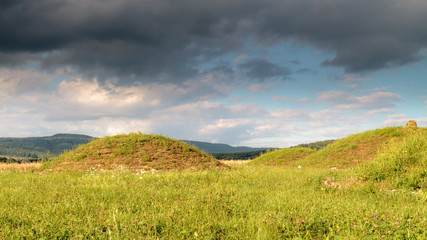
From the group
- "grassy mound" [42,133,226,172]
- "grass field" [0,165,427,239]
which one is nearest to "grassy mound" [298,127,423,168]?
"grassy mound" [42,133,226,172]

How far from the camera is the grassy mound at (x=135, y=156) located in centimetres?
1788

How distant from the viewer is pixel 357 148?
83.6 feet

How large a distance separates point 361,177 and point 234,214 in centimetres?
822

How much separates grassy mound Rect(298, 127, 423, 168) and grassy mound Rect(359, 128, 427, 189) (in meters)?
10.6

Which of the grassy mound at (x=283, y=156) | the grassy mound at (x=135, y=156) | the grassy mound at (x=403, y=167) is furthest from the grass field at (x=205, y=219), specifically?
the grassy mound at (x=283, y=156)

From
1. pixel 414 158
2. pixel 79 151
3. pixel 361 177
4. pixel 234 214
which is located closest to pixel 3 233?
pixel 234 214

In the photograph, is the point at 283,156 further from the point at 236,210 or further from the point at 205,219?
the point at 205,219

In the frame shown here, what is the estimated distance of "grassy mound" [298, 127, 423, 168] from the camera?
23.5m

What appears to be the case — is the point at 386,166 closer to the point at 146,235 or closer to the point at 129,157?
the point at 146,235

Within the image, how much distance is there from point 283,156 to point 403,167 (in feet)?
66.4

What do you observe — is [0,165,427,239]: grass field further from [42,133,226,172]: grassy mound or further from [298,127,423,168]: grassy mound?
[298,127,423,168]: grassy mound

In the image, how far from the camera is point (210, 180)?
12.5m

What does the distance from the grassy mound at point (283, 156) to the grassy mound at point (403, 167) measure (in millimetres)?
16724

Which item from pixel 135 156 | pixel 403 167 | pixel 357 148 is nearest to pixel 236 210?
pixel 403 167
